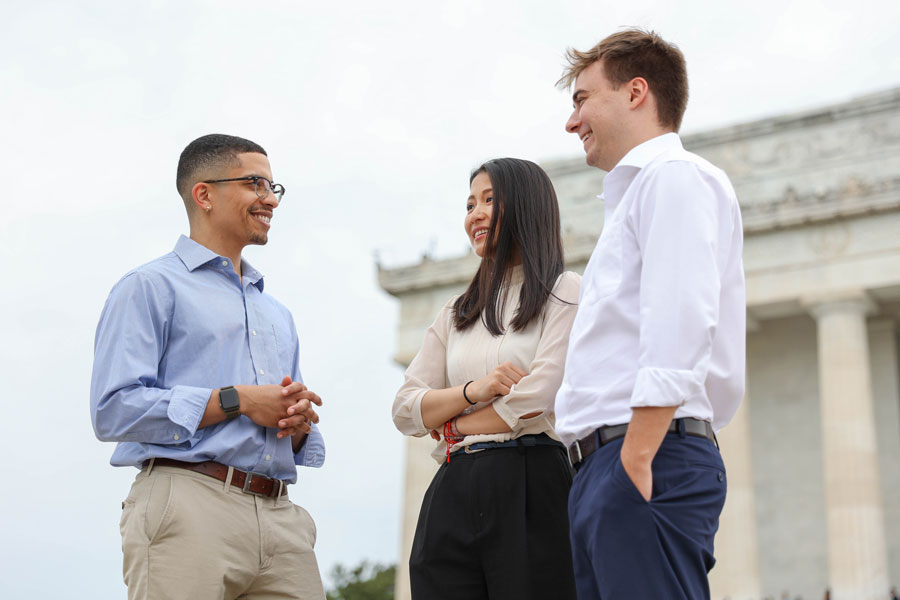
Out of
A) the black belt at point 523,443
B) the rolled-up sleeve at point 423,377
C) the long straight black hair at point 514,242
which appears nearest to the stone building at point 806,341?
the rolled-up sleeve at point 423,377

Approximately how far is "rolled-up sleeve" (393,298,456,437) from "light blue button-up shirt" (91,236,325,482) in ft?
2.00

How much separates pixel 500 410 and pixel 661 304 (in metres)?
1.57

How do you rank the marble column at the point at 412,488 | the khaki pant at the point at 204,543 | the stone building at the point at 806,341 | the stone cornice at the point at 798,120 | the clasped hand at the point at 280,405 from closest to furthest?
the khaki pant at the point at 204,543, the clasped hand at the point at 280,405, the stone building at the point at 806,341, the stone cornice at the point at 798,120, the marble column at the point at 412,488

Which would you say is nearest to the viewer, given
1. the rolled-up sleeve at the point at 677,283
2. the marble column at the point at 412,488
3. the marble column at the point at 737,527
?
the rolled-up sleeve at the point at 677,283

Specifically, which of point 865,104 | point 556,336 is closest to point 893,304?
point 865,104

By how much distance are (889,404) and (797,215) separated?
28.1ft

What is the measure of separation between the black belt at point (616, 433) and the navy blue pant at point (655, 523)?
0.03 m

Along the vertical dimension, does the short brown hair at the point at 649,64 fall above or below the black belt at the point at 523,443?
above

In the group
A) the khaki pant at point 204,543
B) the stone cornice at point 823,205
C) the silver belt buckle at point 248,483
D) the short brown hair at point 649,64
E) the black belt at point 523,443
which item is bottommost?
the khaki pant at point 204,543

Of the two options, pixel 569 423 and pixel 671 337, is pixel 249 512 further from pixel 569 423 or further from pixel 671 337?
pixel 671 337

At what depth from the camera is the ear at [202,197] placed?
6824 millimetres

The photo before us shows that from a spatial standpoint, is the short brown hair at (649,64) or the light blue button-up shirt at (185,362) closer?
the short brown hair at (649,64)

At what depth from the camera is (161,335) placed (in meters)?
6.24

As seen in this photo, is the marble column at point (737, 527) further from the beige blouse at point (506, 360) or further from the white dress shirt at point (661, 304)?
the white dress shirt at point (661, 304)
